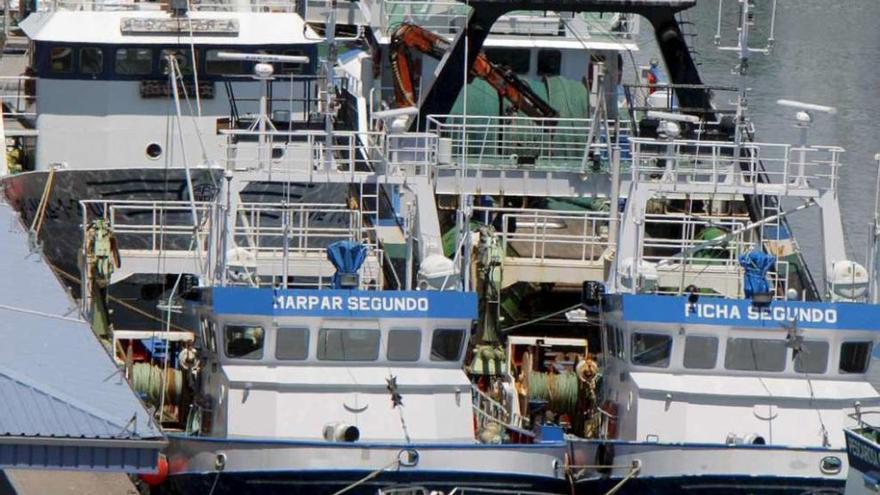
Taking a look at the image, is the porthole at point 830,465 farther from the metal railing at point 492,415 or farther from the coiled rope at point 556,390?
the coiled rope at point 556,390

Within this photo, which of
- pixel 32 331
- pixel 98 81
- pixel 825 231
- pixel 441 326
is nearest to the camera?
pixel 32 331

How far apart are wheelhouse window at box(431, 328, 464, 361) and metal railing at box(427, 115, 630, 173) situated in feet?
17.7

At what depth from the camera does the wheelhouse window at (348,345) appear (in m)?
28.1

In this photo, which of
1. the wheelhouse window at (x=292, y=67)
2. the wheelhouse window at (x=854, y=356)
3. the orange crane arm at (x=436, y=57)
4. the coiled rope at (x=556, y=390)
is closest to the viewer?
the wheelhouse window at (x=854, y=356)

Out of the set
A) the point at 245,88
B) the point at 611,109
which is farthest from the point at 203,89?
the point at 611,109

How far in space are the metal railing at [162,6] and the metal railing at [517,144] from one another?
4405 mm

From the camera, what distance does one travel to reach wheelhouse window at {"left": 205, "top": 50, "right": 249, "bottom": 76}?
37406mm

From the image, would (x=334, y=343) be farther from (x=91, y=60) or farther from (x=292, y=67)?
(x=91, y=60)

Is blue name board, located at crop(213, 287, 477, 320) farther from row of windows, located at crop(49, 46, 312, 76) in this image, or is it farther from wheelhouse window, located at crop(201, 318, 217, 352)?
row of windows, located at crop(49, 46, 312, 76)

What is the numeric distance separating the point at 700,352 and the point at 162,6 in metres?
14.3

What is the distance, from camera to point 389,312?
92.1 ft

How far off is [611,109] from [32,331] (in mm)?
15168

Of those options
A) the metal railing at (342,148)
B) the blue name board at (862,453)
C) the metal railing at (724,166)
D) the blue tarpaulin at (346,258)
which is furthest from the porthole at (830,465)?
the metal railing at (342,148)

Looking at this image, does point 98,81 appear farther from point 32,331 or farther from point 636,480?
point 636,480
